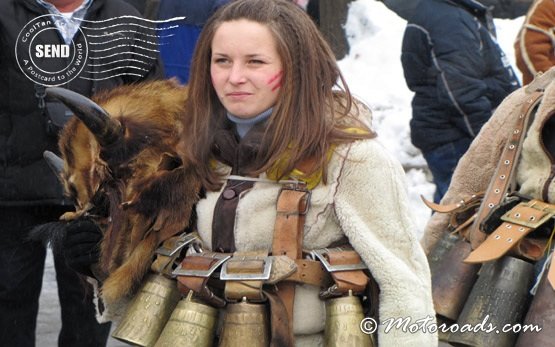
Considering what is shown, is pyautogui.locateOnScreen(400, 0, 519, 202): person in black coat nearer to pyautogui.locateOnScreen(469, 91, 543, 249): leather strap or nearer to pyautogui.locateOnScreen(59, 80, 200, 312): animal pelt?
pyautogui.locateOnScreen(469, 91, 543, 249): leather strap

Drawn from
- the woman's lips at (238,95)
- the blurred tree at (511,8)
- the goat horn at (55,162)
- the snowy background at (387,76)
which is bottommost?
the snowy background at (387,76)

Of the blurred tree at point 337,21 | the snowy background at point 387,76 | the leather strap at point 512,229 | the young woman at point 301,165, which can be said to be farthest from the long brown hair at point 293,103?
the blurred tree at point 337,21

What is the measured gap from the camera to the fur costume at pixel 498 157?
445 centimetres

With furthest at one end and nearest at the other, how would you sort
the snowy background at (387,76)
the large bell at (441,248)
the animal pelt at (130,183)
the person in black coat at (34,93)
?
the snowy background at (387,76)
the person in black coat at (34,93)
the large bell at (441,248)
the animal pelt at (130,183)

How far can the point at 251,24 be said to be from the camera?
3.38 meters

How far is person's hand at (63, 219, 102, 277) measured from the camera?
3.62 meters

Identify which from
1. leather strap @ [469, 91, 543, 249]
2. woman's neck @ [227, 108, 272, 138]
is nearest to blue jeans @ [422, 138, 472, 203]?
leather strap @ [469, 91, 543, 249]

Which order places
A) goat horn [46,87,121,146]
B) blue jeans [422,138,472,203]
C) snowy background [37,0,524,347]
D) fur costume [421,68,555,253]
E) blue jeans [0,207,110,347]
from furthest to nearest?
snowy background [37,0,524,347] → blue jeans [422,138,472,203] → blue jeans [0,207,110,347] → fur costume [421,68,555,253] → goat horn [46,87,121,146]

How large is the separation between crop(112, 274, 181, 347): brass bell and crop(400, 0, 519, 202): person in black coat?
3691 mm

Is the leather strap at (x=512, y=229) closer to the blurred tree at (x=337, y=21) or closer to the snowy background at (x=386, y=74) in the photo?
the snowy background at (x=386, y=74)

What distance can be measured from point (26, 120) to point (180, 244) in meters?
1.71

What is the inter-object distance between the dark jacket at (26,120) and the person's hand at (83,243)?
4.25 ft

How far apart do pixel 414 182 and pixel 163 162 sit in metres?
6.43

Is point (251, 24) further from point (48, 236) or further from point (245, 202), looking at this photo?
point (48, 236)
